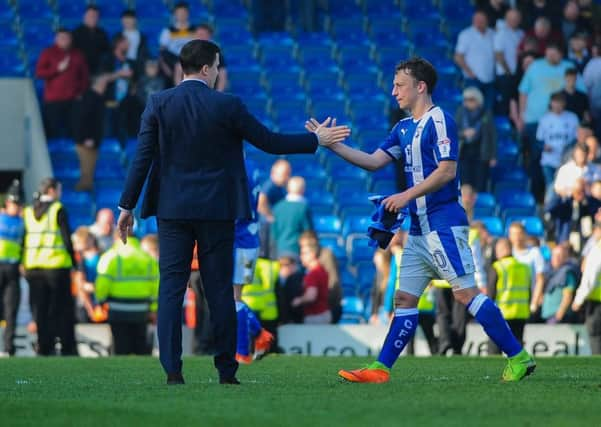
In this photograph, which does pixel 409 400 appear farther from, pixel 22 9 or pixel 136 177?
pixel 22 9

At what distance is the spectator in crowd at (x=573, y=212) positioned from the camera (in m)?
20.5

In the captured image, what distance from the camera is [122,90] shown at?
2386 centimetres

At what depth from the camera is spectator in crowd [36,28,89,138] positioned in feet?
75.9

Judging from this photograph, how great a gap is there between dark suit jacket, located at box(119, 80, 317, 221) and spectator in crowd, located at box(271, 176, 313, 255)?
9.68m

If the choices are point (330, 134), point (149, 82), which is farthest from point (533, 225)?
point (330, 134)

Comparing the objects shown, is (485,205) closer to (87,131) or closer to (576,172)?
(576,172)

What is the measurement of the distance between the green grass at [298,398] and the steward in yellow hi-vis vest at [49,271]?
497 centimetres

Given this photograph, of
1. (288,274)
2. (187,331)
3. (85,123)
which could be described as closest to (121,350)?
(187,331)

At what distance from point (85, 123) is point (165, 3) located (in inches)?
175

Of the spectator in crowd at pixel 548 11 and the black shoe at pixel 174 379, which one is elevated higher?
the spectator in crowd at pixel 548 11

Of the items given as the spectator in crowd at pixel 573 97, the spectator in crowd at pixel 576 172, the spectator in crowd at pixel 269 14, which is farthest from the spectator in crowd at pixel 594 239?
the spectator in crowd at pixel 269 14

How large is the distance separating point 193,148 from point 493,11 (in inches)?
632

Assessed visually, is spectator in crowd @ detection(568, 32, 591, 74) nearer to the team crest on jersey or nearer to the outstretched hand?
the team crest on jersey

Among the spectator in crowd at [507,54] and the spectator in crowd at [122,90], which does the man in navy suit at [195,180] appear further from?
the spectator in crowd at [507,54]
